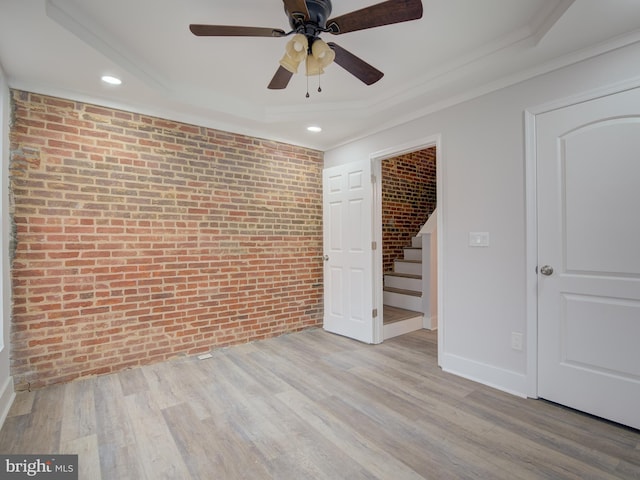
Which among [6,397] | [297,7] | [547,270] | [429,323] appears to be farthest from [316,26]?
[429,323]

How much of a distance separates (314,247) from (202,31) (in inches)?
113

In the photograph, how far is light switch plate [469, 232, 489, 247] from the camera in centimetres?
261

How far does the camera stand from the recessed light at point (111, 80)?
96.4 inches

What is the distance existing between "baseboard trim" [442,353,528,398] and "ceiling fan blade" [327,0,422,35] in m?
2.54

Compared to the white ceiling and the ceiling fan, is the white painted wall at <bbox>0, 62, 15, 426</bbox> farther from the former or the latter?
the ceiling fan

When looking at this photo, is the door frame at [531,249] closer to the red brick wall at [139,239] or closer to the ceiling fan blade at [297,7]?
the ceiling fan blade at [297,7]

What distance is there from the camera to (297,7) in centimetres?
151

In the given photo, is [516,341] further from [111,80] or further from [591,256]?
[111,80]

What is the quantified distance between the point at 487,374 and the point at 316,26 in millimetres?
2798

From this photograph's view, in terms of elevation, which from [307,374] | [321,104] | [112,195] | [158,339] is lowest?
[307,374]

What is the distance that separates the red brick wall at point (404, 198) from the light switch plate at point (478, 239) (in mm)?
2384

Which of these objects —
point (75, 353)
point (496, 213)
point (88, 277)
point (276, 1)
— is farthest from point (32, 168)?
point (496, 213)

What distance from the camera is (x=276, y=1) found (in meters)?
1.87

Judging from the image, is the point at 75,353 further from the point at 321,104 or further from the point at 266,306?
A: the point at 321,104
